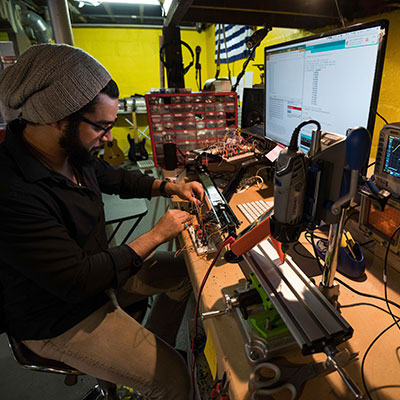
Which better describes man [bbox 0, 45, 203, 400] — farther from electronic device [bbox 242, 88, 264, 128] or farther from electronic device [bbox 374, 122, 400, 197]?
electronic device [bbox 242, 88, 264, 128]

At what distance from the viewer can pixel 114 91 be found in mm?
848

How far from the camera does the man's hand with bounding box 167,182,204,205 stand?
1.13m

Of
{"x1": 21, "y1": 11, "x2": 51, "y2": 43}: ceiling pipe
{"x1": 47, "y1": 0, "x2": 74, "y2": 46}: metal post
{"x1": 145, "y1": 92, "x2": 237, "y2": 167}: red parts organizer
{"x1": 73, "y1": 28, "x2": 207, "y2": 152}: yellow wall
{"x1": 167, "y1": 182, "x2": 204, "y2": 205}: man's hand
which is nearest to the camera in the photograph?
{"x1": 167, "y1": 182, "x2": 204, "y2": 205}: man's hand

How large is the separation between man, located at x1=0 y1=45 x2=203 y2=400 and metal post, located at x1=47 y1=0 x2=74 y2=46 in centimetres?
202

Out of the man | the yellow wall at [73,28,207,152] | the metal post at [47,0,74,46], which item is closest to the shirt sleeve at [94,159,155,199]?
the man

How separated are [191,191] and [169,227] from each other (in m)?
0.32

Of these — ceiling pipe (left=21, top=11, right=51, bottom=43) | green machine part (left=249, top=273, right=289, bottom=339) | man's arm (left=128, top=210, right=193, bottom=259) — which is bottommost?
green machine part (left=249, top=273, right=289, bottom=339)

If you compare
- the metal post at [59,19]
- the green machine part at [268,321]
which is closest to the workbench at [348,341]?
the green machine part at [268,321]

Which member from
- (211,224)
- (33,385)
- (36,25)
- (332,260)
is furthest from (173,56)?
(36,25)

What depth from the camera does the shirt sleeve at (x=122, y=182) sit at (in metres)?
1.23

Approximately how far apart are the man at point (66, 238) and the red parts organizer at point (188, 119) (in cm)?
77

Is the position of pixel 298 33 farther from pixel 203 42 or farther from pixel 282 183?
pixel 203 42

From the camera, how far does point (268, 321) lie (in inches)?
22.0

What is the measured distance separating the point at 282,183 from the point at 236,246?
23 centimetres
